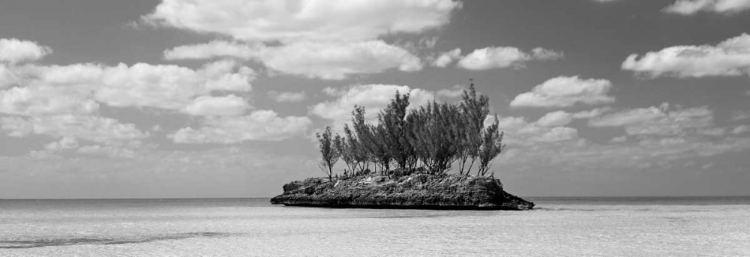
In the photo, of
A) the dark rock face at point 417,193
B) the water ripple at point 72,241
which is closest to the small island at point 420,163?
the dark rock face at point 417,193

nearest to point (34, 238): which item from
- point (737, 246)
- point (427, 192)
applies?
point (737, 246)

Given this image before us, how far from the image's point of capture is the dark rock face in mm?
60562

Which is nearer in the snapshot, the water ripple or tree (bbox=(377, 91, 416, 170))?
the water ripple

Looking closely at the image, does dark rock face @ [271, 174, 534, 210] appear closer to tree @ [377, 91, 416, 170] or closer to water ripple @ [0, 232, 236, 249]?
tree @ [377, 91, 416, 170]

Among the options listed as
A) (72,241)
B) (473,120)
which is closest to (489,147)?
(473,120)

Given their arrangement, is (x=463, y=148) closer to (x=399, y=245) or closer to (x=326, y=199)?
(x=326, y=199)

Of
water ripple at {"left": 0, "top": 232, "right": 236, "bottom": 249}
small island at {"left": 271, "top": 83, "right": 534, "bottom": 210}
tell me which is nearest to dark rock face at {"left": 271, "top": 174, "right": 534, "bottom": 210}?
small island at {"left": 271, "top": 83, "right": 534, "bottom": 210}

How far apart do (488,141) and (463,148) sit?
317 cm

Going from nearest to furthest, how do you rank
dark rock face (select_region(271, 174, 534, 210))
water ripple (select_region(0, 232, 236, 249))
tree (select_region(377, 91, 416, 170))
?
water ripple (select_region(0, 232, 236, 249)) < dark rock face (select_region(271, 174, 534, 210)) < tree (select_region(377, 91, 416, 170))

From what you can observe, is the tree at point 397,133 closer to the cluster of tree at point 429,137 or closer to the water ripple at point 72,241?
the cluster of tree at point 429,137

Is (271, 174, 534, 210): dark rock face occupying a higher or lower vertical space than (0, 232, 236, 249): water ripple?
higher

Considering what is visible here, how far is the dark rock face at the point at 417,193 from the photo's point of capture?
2384 inches

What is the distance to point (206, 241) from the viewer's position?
25391 mm

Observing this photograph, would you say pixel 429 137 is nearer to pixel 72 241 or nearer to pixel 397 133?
pixel 397 133
